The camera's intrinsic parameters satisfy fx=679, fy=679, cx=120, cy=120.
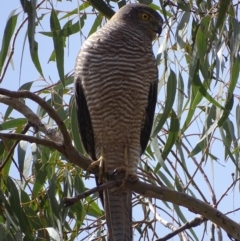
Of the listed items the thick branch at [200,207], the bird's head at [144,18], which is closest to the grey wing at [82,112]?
the bird's head at [144,18]

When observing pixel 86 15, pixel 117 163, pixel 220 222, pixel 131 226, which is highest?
pixel 86 15

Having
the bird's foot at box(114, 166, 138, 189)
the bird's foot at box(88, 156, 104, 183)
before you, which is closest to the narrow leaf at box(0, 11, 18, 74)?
the bird's foot at box(88, 156, 104, 183)

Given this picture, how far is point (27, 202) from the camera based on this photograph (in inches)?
139

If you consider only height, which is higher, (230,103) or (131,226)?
(230,103)

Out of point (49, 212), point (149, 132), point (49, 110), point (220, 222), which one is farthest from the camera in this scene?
point (149, 132)

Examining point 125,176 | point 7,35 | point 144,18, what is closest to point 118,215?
point 125,176

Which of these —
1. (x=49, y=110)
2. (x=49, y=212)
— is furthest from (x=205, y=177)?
(x=49, y=110)

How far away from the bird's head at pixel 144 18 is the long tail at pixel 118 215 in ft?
3.53

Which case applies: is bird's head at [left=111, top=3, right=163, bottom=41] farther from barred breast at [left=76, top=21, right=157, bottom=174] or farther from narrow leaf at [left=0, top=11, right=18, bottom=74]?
narrow leaf at [left=0, top=11, right=18, bottom=74]

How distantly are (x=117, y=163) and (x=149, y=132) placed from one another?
271 millimetres

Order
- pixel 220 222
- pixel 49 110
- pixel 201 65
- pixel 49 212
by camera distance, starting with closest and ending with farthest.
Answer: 1. pixel 49 110
2. pixel 220 222
3. pixel 201 65
4. pixel 49 212

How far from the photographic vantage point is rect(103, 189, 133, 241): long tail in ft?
11.4

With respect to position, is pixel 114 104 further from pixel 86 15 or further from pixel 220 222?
pixel 220 222

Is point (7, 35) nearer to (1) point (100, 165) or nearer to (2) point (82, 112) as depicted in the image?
(2) point (82, 112)
